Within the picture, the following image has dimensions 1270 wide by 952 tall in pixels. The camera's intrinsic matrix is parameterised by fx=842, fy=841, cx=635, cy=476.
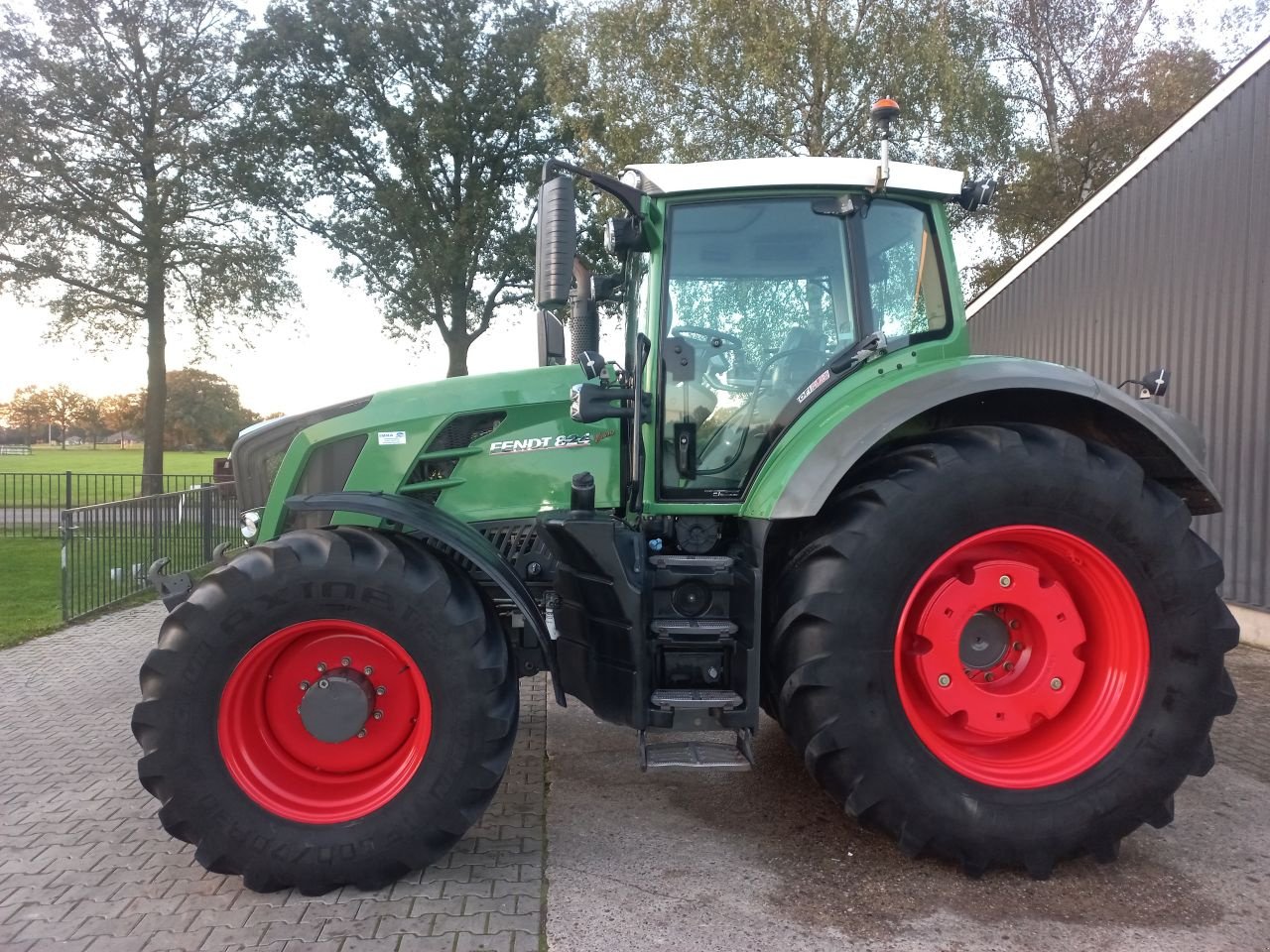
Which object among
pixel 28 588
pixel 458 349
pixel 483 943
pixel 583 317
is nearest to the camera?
pixel 483 943

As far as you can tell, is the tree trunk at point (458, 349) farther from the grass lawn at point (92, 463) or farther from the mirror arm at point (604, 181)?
the mirror arm at point (604, 181)

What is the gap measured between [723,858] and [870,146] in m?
13.6

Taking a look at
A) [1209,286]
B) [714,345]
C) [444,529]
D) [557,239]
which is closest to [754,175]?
[714,345]

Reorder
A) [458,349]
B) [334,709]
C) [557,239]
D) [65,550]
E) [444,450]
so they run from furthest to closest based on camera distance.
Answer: [458,349], [65,550], [444,450], [334,709], [557,239]

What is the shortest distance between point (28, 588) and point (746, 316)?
919 cm

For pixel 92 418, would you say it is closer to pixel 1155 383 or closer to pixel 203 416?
pixel 203 416

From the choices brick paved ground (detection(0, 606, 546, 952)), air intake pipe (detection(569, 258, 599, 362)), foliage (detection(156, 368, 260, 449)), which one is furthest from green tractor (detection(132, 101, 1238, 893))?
foliage (detection(156, 368, 260, 449))

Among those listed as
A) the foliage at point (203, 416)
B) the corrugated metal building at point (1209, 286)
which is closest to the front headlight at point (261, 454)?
the corrugated metal building at point (1209, 286)

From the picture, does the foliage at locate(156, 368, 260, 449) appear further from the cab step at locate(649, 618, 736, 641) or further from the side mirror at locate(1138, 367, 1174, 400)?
the side mirror at locate(1138, 367, 1174, 400)

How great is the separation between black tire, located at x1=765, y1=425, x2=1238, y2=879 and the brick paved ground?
1149mm

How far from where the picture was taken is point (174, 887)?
9.32ft

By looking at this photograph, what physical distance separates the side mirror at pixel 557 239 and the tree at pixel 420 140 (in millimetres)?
17486

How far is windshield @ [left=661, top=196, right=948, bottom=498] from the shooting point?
321cm

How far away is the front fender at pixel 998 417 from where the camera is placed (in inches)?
111
